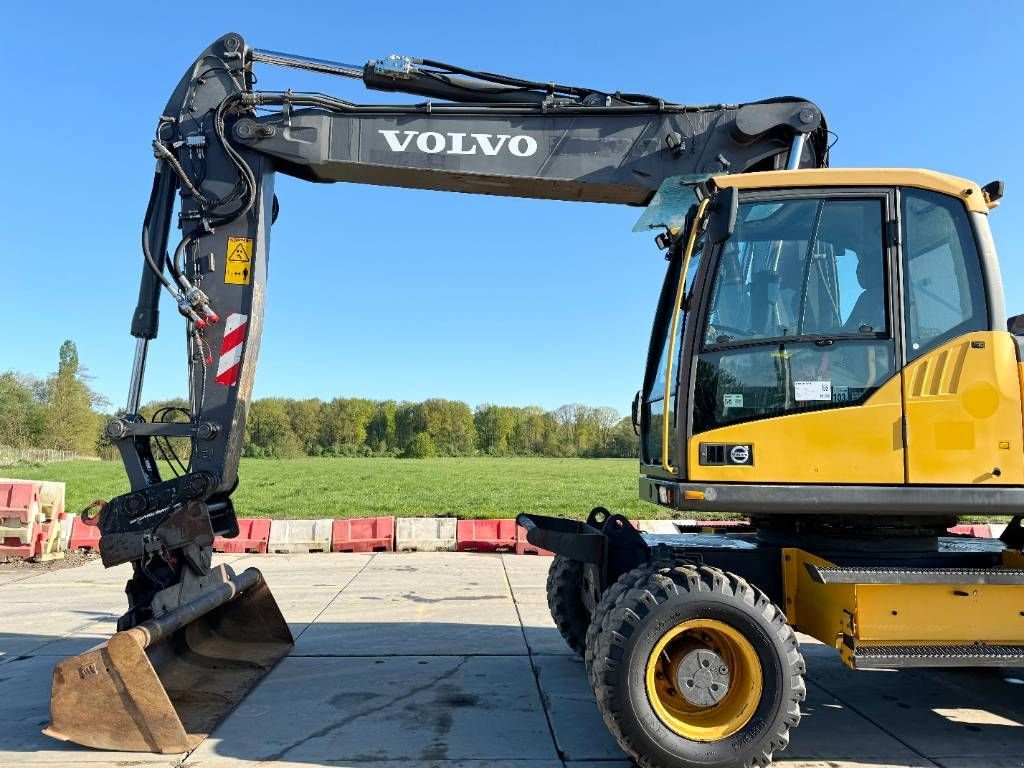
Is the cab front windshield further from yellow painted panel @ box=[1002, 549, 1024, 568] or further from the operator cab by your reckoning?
yellow painted panel @ box=[1002, 549, 1024, 568]

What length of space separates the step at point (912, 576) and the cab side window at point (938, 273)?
4.21 feet

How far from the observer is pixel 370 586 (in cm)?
1046

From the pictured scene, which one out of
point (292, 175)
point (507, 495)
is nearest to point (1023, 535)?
point (292, 175)

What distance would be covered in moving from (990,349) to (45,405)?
84.2 meters

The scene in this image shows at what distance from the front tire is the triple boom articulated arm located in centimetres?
314

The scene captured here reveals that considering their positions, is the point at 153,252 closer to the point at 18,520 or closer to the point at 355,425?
the point at 18,520

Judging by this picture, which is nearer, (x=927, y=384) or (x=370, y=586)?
(x=927, y=384)

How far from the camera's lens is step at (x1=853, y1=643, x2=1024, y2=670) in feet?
14.3

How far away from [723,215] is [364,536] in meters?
11.3

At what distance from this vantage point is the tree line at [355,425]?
72500 mm

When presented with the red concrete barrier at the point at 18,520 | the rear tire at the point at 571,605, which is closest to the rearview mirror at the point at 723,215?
the rear tire at the point at 571,605

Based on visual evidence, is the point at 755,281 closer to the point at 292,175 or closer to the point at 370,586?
the point at 292,175

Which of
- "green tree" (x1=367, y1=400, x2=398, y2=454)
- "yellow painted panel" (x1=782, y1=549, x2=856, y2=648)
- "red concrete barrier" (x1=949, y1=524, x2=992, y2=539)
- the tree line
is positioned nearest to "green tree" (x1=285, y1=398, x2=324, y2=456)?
the tree line

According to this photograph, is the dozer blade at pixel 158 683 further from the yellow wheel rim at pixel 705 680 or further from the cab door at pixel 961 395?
the cab door at pixel 961 395
